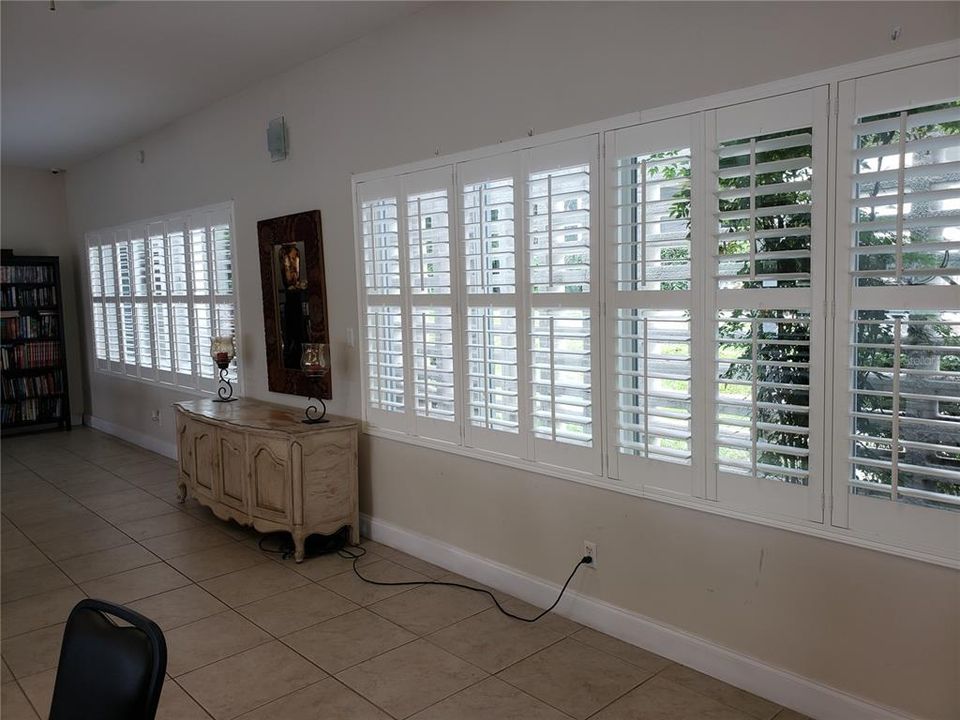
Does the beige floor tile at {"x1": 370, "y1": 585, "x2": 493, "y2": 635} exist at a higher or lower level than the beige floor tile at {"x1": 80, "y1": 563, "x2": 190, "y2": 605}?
lower

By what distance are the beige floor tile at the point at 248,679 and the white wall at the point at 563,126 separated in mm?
1090

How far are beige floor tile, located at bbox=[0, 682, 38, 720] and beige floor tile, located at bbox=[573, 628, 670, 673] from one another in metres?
2.09

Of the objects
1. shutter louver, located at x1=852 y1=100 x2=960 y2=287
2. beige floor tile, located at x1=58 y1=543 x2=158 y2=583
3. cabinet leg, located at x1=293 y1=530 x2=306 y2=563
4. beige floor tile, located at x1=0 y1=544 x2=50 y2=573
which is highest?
shutter louver, located at x1=852 y1=100 x2=960 y2=287

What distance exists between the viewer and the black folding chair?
50.1 inches

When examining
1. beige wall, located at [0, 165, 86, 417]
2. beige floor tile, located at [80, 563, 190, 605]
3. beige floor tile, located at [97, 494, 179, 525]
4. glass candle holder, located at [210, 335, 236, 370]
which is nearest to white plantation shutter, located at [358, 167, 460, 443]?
beige floor tile, located at [80, 563, 190, 605]

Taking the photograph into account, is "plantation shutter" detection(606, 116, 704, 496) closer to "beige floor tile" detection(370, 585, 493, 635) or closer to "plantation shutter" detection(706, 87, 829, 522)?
"plantation shutter" detection(706, 87, 829, 522)

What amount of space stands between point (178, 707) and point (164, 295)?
4446 millimetres

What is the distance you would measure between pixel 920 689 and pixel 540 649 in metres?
1.35

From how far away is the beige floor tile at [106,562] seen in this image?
154 inches

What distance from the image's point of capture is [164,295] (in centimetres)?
628

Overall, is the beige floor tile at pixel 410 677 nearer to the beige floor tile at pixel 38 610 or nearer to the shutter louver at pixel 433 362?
the shutter louver at pixel 433 362

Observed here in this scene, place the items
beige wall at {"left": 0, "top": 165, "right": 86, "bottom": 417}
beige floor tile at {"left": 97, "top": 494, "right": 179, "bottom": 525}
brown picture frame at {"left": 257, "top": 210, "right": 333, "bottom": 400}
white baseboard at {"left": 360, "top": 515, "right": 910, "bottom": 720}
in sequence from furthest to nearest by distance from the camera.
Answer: beige wall at {"left": 0, "top": 165, "right": 86, "bottom": 417} < beige floor tile at {"left": 97, "top": 494, "right": 179, "bottom": 525} < brown picture frame at {"left": 257, "top": 210, "right": 333, "bottom": 400} < white baseboard at {"left": 360, "top": 515, "right": 910, "bottom": 720}

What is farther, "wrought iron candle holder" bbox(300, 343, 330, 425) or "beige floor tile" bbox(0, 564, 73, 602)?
"wrought iron candle holder" bbox(300, 343, 330, 425)

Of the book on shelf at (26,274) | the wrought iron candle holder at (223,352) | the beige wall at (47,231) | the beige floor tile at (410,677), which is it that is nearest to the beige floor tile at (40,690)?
the beige floor tile at (410,677)
